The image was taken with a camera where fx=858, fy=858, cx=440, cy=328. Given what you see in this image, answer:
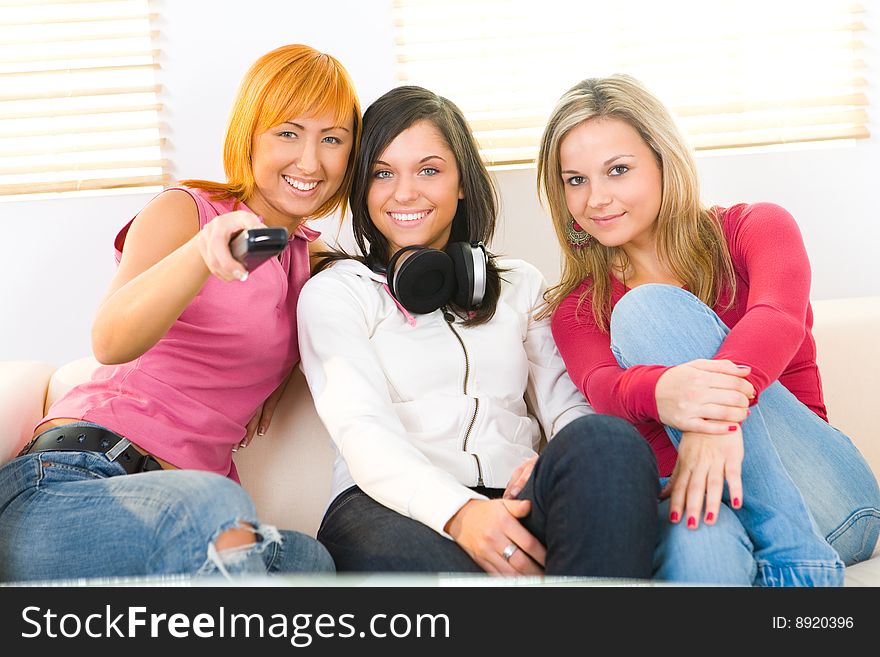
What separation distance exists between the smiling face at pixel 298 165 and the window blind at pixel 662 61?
1.47 feet

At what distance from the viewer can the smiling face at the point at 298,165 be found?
155 cm

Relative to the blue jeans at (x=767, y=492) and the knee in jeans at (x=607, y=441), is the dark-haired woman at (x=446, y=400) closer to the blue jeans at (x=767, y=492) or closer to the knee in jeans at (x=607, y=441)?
the knee in jeans at (x=607, y=441)

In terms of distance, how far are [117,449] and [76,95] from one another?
1.00 meters

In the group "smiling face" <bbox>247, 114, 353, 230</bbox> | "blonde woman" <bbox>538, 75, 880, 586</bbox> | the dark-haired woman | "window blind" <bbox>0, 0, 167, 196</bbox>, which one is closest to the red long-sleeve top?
"blonde woman" <bbox>538, 75, 880, 586</bbox>

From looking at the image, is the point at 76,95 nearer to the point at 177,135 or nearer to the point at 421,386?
the point at 177,135

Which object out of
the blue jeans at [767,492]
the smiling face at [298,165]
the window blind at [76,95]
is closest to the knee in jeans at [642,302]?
the blue jeans at [767,492]

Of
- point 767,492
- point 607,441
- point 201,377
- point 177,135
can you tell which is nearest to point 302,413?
point 201,377

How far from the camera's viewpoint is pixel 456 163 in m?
1.65

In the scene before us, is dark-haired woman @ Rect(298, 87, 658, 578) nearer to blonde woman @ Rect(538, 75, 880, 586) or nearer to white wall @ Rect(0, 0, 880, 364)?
blonde woman @ Rect(538, 75, 880, 586)
